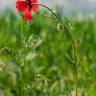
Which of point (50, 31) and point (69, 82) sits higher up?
point (50, 31)

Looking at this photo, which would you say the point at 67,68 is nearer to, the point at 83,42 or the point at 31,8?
the point at 83,42

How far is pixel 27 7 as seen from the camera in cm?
272

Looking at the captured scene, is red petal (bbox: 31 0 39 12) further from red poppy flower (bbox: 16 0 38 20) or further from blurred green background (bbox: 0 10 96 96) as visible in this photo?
blurred green background (bbox: 0 10 96 96)

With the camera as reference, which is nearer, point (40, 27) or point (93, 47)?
point (93, 47)

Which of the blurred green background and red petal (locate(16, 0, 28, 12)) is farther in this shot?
the blurred green background

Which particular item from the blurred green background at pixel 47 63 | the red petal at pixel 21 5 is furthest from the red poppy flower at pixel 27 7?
the blurred green background at pixel 47 63

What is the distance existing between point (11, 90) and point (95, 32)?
2.37 metres

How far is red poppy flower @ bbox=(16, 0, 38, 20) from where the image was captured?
8.85ft

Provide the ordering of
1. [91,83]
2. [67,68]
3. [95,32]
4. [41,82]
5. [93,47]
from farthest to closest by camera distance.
A: [95,32] < [93,47] < [67,68] < [91,83] < [41,82]

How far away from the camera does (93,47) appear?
6.86m

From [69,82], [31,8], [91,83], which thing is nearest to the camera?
[31,8]

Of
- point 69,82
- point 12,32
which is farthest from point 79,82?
point 12,32

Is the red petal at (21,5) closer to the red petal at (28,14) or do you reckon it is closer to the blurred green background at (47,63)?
the red petal at (28,14)

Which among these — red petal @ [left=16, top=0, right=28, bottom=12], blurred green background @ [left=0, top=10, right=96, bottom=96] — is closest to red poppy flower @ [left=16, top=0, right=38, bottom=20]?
red petal @ [left=16, top=0, right=28, bottom=12]
